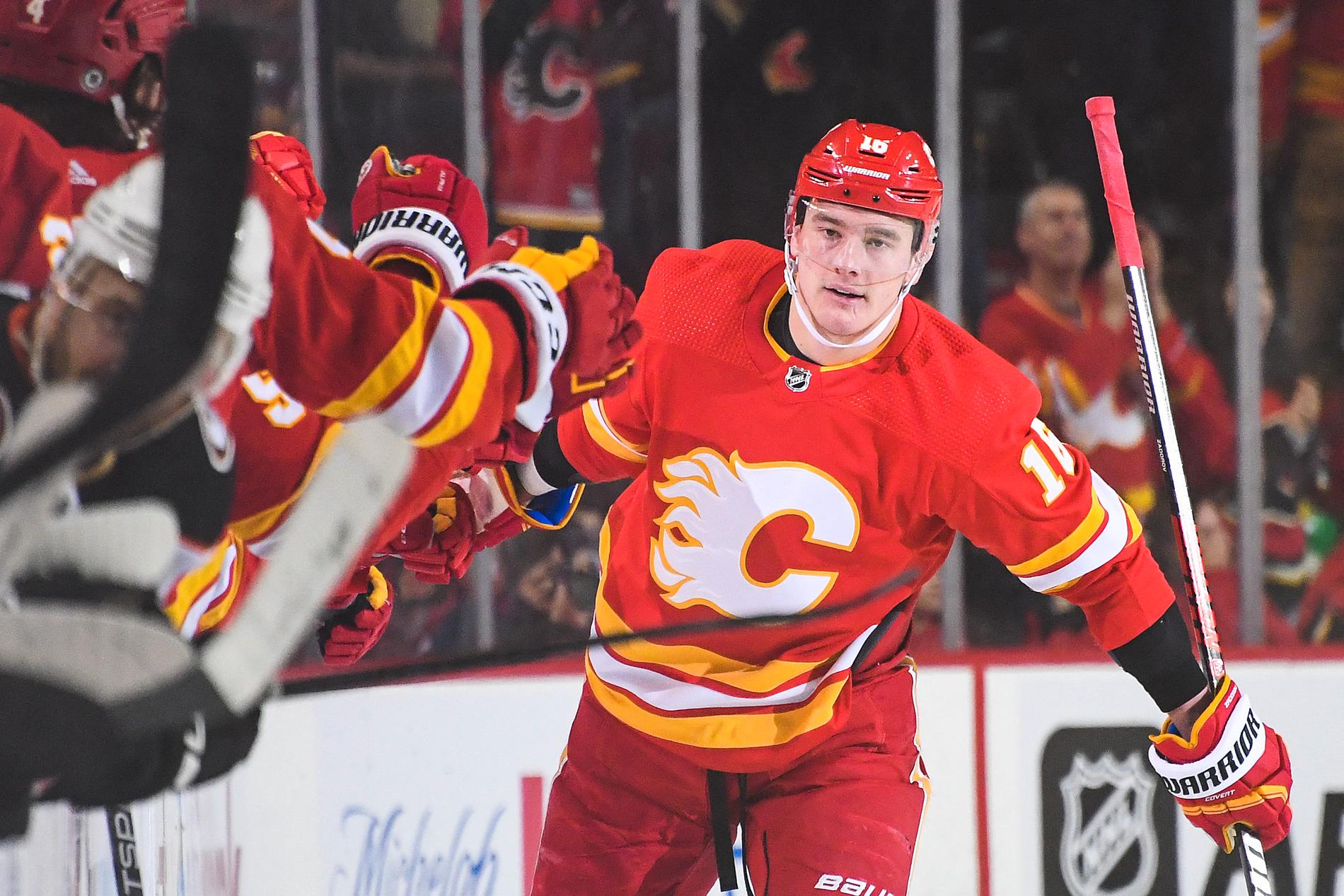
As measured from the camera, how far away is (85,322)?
1.31m


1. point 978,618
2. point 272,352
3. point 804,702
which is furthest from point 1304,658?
point 272,352

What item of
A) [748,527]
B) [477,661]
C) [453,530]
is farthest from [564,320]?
[453,530]

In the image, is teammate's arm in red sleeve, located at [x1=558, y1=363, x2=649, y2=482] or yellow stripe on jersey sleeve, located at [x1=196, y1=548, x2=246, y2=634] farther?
teammate's arm in red sleeve, located at [x1=558, y1=363, x2=649, y2=482]

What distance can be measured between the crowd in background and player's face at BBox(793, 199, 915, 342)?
1.81m

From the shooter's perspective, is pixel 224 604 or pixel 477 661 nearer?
pixel 477 661

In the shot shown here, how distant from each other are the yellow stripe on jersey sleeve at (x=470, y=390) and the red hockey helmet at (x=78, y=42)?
48 centimetres

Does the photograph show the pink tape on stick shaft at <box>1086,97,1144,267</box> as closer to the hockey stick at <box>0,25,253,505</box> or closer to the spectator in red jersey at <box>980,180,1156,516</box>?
Result: the spectator in red jersey at <box>980,180,1156,516</box>

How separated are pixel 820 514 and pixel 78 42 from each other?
1166mm

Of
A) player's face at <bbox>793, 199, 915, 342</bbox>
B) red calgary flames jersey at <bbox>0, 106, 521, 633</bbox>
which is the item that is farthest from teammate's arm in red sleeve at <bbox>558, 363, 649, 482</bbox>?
red calgary flames jersey at <bbox>0, 106, 521, 633</bbox>

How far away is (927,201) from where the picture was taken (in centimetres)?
235

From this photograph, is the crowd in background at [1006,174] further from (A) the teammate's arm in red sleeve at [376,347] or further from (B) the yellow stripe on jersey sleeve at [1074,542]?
(A) the teammate's arm in red sleeve at [376,347]

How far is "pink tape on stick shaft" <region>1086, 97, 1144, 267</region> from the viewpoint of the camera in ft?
8.44

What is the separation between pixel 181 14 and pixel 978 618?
2.75 metres

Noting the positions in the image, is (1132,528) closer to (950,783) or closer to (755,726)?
(755,726)
